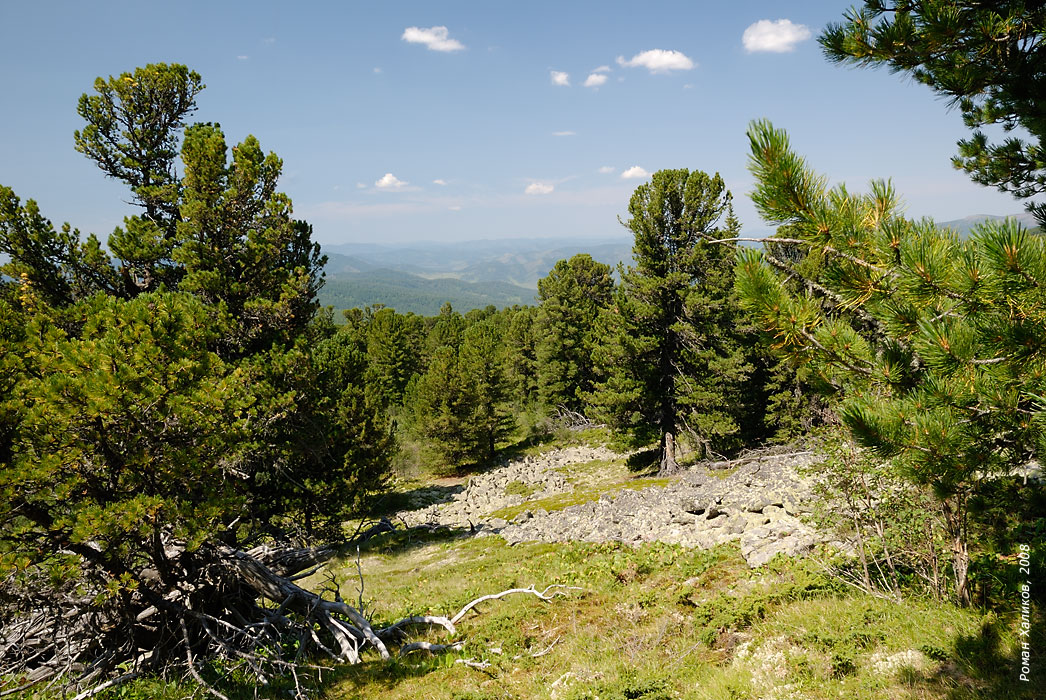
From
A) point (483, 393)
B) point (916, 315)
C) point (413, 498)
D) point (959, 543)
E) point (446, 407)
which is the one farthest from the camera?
point (483, 393)

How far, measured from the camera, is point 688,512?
1345 cm

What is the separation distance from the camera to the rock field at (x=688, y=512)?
998 cm

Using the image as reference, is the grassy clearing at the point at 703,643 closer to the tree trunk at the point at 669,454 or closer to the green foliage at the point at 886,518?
the green foliage at the point at 886,518

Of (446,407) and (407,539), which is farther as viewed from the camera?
(446,407)

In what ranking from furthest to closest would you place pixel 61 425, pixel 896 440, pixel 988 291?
1. pixel 61 425
2. pixel 896 440
3. pixel 988 291

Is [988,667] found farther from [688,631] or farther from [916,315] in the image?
[916,315]

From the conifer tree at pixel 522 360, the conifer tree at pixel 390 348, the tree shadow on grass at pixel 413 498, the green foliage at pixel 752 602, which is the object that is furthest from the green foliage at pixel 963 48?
the conifer tree at pixel 390 348

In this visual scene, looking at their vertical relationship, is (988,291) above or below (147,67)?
below

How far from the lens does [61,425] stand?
4.99m

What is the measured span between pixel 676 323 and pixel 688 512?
32.8 feet

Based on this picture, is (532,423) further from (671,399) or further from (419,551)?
(419,551)

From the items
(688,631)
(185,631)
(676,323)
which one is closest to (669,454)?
(676,323)

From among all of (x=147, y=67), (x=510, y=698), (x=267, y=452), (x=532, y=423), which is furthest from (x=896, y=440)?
(x=532, y=423)

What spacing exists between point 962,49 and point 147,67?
56.5ft
